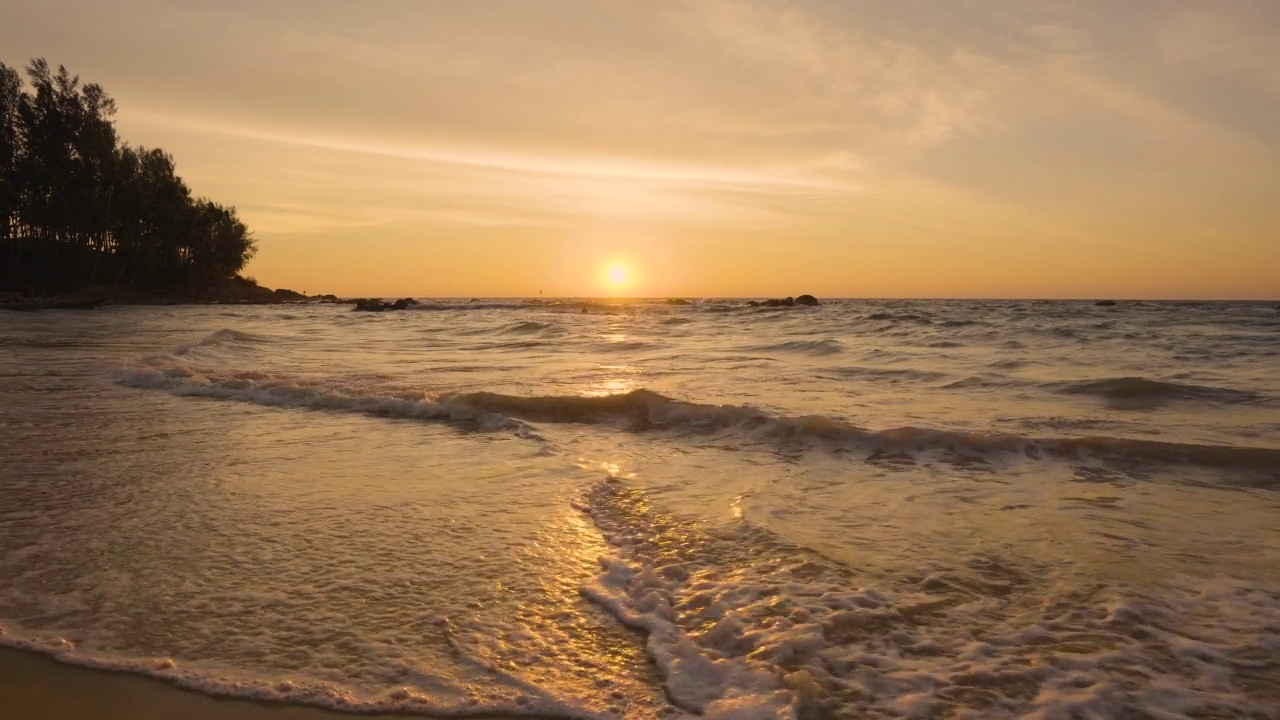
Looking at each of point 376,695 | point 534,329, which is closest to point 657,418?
point 376,695

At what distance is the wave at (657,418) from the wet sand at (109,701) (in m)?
5.47

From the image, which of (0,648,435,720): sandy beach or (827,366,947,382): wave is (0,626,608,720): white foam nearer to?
(0,648,435,720): sandy beach

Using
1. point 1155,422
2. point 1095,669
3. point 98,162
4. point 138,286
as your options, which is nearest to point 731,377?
point 1155,422

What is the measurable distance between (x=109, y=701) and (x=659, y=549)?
108 inches

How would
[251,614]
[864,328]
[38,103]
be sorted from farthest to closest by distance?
[38,103], [864,328], [251,614]

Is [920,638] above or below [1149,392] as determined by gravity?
below

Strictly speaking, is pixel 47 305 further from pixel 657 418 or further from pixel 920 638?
pixel 920 638

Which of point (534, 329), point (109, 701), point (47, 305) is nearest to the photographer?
point (109, 701)

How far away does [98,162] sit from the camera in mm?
50375

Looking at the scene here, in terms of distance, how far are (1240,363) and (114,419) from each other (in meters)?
Result: 17.9

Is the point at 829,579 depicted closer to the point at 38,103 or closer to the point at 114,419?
the point at 114,419

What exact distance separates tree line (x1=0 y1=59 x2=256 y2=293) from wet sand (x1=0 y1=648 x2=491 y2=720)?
5713 centimetres

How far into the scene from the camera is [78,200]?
49125mm

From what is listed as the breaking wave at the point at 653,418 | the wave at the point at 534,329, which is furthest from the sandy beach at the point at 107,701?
the wave at the point at 534,329
